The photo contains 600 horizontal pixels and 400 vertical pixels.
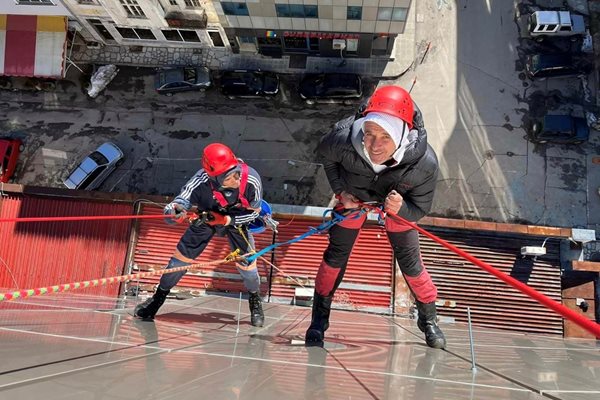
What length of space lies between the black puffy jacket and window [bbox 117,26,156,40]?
1334 centimetres

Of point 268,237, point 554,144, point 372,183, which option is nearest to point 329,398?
point 372,183

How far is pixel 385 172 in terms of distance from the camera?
507 cm

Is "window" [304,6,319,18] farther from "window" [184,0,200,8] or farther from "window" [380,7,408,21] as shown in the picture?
"window" [184,0,200,8]

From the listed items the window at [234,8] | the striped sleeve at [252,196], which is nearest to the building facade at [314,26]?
the window at [234,8]

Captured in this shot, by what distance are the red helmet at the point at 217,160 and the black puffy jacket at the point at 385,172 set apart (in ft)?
5.76

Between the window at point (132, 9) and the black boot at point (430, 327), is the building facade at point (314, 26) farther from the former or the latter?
the black boot at point (430, 327)

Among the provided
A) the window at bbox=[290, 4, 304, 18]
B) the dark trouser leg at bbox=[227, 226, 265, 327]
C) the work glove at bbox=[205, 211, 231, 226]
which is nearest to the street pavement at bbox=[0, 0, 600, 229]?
the window at bbox=[290, 4, 304, 18]

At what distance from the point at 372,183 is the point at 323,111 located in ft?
38.2

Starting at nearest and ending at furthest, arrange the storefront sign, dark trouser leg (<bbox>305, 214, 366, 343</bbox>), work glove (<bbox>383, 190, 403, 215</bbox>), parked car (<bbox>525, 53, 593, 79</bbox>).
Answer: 1. work glove (<bbox>383, 190, 403, 215</bbox>)
2. dark trouser leg (<bbox>305, 214, 366, 343</bbox>)
3. the storefront sign
4. parked car (<bbox>525, 53, 593, 79</bbox>)

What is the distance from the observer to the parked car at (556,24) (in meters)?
15.6

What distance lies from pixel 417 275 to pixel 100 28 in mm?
15268

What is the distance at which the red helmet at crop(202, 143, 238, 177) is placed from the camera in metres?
6.49

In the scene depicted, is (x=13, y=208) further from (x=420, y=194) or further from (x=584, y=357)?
(x=584, y=357)

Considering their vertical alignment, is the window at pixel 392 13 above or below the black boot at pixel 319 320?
above
